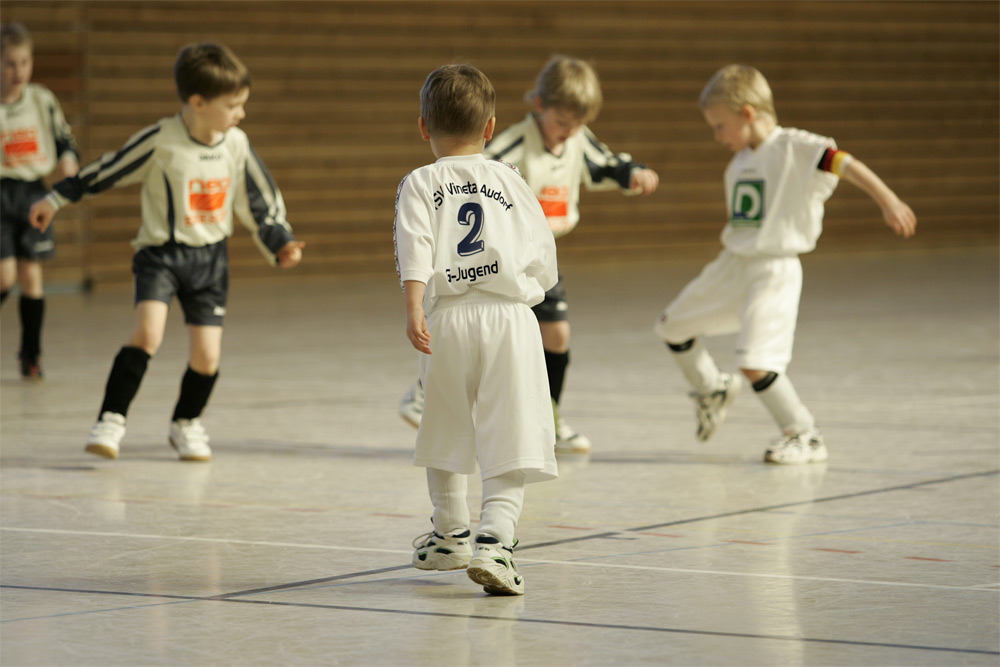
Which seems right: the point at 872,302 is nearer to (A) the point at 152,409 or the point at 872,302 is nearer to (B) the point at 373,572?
(A) the point at 152,409

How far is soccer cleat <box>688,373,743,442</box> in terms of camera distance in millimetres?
6234

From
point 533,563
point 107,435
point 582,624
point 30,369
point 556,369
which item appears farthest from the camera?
point 30,369

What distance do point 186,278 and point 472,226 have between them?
8.18 feet

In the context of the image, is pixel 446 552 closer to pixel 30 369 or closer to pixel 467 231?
pixel 467 231

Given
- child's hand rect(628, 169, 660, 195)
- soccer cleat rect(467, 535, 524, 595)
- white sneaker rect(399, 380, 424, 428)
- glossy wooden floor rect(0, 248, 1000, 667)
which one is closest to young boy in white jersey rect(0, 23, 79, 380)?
glossy wooden floor rect(0, 248, 1000, 667)

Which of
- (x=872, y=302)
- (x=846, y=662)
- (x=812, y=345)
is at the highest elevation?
(x=872, y=302)

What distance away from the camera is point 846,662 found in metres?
3.15

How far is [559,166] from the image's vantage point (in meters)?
6.59

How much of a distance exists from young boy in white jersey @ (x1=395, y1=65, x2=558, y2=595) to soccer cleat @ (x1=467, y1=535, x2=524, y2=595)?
0.04 m

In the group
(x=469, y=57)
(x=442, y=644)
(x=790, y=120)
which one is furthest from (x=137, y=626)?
(x=790, y=120)

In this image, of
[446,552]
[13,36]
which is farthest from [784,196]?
[13,36]

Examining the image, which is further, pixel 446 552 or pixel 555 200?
pixel 555 200

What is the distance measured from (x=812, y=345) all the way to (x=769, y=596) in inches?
246

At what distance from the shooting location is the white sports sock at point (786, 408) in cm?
599
